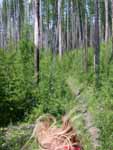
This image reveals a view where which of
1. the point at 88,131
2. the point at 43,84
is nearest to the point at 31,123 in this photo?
the point at 43,84

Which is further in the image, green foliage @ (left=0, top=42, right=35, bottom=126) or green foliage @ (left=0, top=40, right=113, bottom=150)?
green foliage @ (left=0, top=42, right=35, bottom=126)

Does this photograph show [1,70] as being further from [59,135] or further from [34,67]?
[59,135]

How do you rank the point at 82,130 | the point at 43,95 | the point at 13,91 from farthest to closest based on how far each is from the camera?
the point at 13,91 < the point at 43,95 < the point at 82,130

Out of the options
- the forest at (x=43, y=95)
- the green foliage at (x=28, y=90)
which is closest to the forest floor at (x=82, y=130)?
the forest at (x=43, y=95)

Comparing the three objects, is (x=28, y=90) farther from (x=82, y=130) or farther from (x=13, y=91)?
(x=82, y=130)

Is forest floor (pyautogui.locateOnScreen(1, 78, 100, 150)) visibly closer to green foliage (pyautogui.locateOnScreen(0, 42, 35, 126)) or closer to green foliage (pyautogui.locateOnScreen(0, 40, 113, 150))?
green foliage (pyautogui.locateOnScreen(0, 40, 113, 150))

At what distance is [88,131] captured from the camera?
7.11m

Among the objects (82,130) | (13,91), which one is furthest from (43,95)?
(82,130)

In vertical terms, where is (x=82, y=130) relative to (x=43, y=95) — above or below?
above

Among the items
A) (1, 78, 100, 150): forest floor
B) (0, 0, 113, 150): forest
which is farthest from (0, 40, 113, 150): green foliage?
(1, 78, 100, 150): forest floor

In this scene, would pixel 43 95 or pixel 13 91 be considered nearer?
pixel 43 95

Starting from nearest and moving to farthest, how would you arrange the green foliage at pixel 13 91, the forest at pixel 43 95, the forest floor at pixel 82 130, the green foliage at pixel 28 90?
the forest floor at pixel 82 130 → the forest at pixel 43 95 → the green foliage at pixel 28 90 → the green foliage at pixel 13 91

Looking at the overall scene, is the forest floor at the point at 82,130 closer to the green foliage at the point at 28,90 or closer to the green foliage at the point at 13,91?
the green foliage at the point at 28,90

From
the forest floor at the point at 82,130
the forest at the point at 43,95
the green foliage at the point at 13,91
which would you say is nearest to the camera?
the forest floor at the point at 82,130
